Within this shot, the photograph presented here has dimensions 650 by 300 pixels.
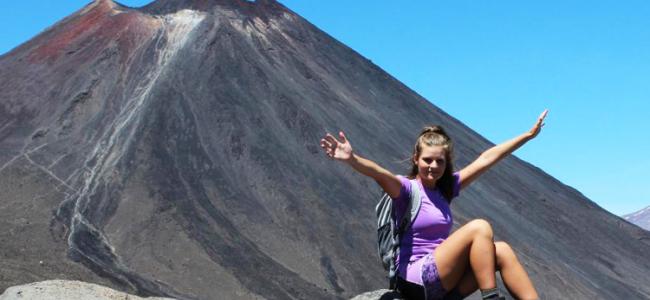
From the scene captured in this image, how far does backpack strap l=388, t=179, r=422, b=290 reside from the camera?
616 centimetres

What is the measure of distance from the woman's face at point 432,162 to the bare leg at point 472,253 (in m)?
0.42

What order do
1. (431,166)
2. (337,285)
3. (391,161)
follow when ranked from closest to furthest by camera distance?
(431,166)
(337,285)
(391,161)

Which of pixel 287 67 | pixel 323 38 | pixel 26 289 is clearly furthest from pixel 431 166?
pixel 323 38

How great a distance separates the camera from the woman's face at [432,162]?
6.19 meters

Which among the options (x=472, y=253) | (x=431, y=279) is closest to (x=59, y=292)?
(x=431, y=279)

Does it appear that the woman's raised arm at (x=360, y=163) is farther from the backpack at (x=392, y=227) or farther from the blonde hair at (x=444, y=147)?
the blonde hair at (x=444, y=147)

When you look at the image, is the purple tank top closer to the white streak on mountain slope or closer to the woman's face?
the woman's face

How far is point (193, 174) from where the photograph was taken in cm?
3350

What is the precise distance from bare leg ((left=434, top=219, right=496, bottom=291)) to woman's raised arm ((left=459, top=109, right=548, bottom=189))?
600 mm

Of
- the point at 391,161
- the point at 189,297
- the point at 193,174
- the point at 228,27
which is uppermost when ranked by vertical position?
the point at 228,27

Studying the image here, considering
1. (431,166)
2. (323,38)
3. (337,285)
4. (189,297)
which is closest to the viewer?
(431,166)

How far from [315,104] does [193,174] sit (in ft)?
24.0

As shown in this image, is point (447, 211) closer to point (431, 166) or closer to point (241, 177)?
point (431, 166)

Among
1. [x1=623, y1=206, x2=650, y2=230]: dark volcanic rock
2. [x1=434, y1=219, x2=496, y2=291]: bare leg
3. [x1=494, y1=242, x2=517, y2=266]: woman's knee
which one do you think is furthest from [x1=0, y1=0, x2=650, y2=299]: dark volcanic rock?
[x1=623, y1=206, x2=650, y2=230]: dark volcanic rock
